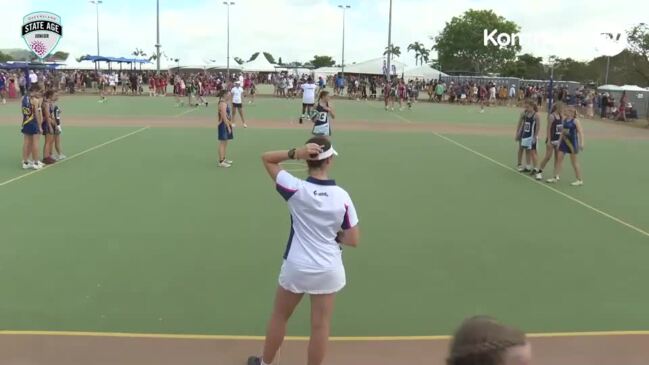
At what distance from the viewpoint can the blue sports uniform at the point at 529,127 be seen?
13180 millimetres

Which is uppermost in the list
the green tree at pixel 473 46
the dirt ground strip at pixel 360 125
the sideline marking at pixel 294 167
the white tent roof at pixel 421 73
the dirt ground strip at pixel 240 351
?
the green tree at pixel 473 46

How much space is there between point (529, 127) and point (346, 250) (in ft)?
24.6

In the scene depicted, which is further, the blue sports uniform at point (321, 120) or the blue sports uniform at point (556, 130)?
the blue sports uniform at point (321, 120)

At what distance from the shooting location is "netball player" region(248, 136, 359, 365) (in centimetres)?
378

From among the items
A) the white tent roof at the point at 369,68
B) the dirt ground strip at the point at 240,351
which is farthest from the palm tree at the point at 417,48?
the dirt ground strip at the point at 240,351

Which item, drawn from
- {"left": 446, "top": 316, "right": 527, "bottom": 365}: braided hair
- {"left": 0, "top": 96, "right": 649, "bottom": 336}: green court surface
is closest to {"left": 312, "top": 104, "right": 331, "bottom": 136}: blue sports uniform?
{"left": 0, "top": 96, "right": 649, "bottom": 336}: green court surface

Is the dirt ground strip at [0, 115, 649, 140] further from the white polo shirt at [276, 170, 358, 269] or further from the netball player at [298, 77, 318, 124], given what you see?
the white polo shirt at [276, 170, 358, 269]

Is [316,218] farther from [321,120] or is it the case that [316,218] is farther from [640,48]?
[640,48]

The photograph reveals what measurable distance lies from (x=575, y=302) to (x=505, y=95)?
42.4 metres

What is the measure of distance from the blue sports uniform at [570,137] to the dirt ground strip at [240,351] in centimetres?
771

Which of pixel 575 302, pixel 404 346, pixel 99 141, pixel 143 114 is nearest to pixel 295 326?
pixel 404 346

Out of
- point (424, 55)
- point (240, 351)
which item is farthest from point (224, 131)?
point (424, 55)

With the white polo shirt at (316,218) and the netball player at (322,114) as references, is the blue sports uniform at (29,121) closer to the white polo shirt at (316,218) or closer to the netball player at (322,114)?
the netball player at (322,114)

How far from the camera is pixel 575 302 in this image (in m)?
5.85
